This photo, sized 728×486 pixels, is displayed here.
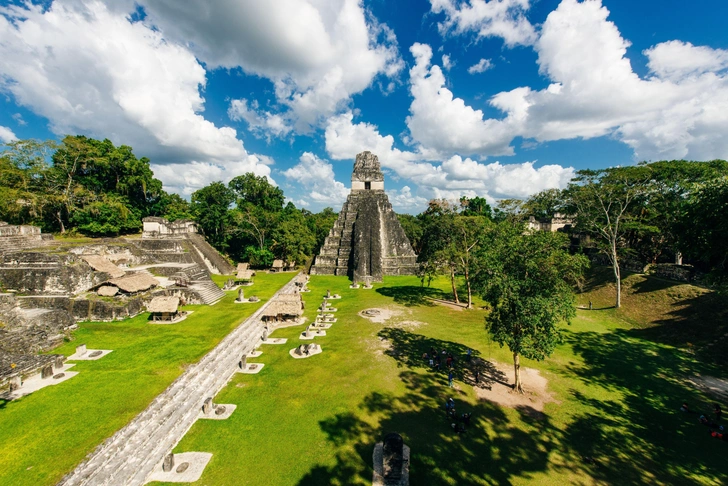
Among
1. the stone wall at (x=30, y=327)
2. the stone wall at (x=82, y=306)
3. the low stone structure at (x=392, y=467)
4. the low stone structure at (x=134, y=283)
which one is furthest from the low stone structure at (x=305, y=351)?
the low stone structure at (x=134, y=283)

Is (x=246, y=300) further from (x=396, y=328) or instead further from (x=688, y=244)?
(x=688, y=244)

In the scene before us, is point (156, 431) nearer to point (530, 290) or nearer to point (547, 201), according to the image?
point (530, 290)

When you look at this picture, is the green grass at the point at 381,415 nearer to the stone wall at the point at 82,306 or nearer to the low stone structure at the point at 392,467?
the low stone structure at the point at 392,467

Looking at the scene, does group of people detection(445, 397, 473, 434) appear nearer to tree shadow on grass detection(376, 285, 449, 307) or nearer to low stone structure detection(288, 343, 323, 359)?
low stone structure detection(288, 343, 323, 359)

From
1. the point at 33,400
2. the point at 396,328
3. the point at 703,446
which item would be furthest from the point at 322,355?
the point at 703,446

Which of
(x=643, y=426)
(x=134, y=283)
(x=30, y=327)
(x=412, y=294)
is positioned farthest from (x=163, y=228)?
(x=643, y=426)

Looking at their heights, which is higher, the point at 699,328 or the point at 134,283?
the point at 134,283
